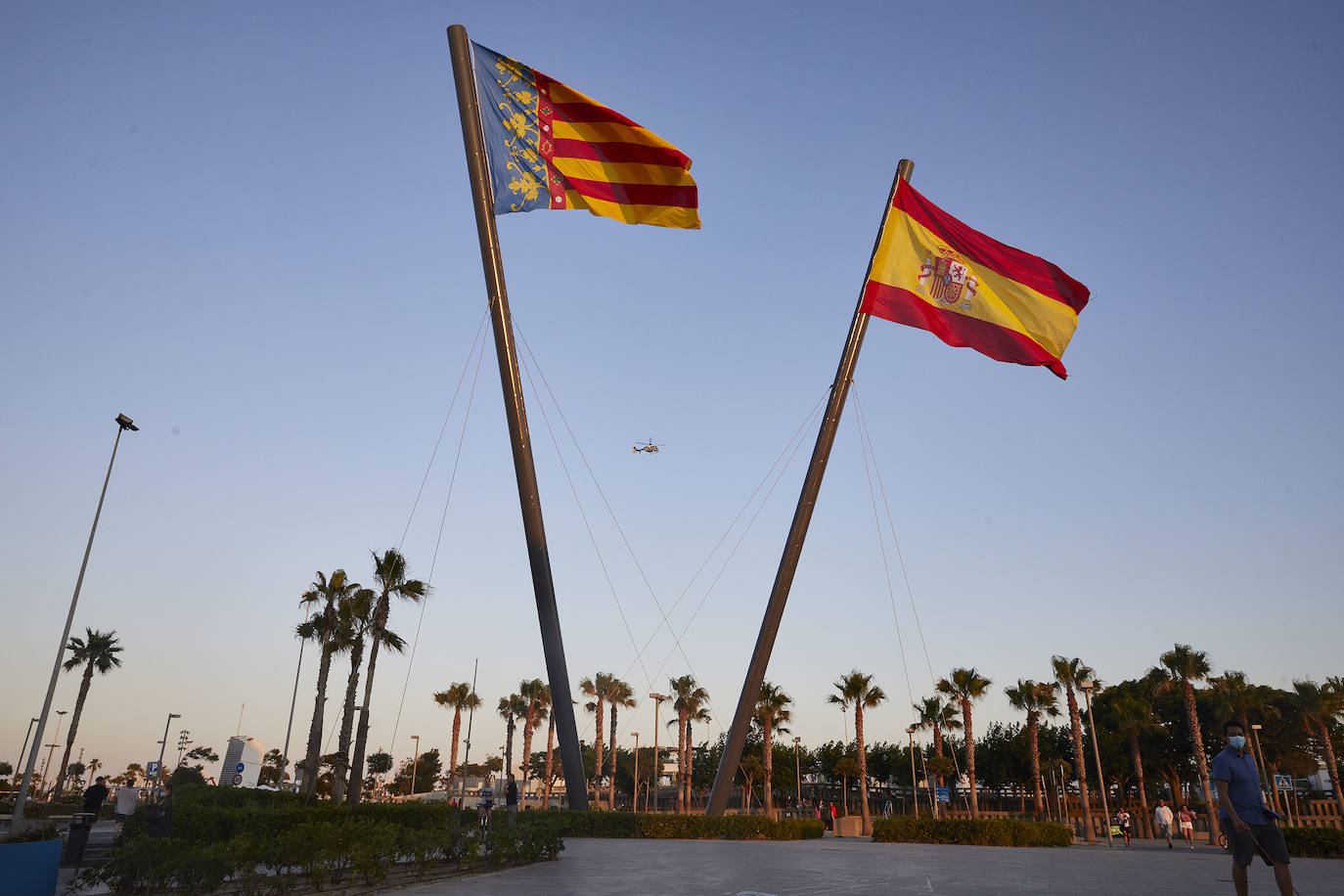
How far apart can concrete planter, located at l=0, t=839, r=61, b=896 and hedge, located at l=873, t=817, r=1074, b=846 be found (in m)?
23.1

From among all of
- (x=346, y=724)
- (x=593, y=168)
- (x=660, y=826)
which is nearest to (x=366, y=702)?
(x=346, y=724)

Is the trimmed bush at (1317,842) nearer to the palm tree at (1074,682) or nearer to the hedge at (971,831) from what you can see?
the hedge at (971,831)

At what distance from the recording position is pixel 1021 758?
77.7 meters

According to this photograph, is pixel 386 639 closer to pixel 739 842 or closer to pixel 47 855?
pixel 739 842

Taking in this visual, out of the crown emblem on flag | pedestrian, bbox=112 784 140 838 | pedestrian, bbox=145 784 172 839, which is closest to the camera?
pedestrian, bbox=145 784 172 839

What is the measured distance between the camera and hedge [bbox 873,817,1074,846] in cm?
2589

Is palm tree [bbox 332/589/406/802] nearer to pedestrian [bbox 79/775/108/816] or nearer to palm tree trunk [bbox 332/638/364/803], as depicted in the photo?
palm tree trunk [bbox 332/638/364/803]

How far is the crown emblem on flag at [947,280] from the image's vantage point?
18312mm

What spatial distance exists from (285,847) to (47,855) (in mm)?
2274

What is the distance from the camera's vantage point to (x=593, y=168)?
17125 millimetres

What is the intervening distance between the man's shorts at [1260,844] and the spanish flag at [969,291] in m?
10.7

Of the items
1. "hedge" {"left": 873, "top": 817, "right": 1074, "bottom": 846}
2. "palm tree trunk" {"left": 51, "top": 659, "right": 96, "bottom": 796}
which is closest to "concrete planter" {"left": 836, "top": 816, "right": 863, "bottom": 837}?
"hedge" {"left": 873, "top": 817, "right": 1074, "bottom": 846}

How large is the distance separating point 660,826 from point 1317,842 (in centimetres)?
1667

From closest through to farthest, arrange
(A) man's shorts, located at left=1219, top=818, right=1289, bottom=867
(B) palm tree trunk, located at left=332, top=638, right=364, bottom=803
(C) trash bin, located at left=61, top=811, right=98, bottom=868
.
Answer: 1. (A) man's shorts, located at left=1219, top=818, right=1289, bottom=867
2. (C) trash bin, located at left=61, top=811, right=98, bottom=868
3. (B) palm tree trunk, located at left=332, top=638, right=364, bottom=803
